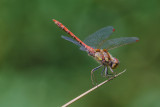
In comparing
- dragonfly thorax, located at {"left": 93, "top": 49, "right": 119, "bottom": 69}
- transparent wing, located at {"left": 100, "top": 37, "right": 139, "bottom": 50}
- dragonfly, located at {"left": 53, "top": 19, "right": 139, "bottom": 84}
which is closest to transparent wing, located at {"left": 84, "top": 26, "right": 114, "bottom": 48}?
dragonfly, located at {"left": 53, "top": 19, "right": 139, "bottom": 84}

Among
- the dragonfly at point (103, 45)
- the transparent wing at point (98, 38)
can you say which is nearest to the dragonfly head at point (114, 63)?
the dragonfly at point (103, 45)

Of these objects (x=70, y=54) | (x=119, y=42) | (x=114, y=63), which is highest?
(x=70, y=54)

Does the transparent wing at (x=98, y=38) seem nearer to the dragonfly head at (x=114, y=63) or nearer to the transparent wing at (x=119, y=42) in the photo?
the transparent wing at (x=119, y=42)

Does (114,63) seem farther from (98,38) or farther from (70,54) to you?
(70,54)

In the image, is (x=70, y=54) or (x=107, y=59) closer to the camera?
(x=107, y=59)

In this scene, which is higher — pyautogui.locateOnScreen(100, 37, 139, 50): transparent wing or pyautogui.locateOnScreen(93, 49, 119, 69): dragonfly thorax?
pyautogui.locateOnScreen(100, 37, 139, 50): transparent wing

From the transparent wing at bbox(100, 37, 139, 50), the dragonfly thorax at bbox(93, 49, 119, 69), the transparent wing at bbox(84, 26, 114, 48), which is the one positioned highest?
the transparent wing at bbox(84, 26, 114, 48)

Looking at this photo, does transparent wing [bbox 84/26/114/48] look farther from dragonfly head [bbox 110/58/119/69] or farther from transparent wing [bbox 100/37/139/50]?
dragonfly head [bbox 110/58/119/69]

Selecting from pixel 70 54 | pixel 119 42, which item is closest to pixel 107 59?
pixel 119 42
